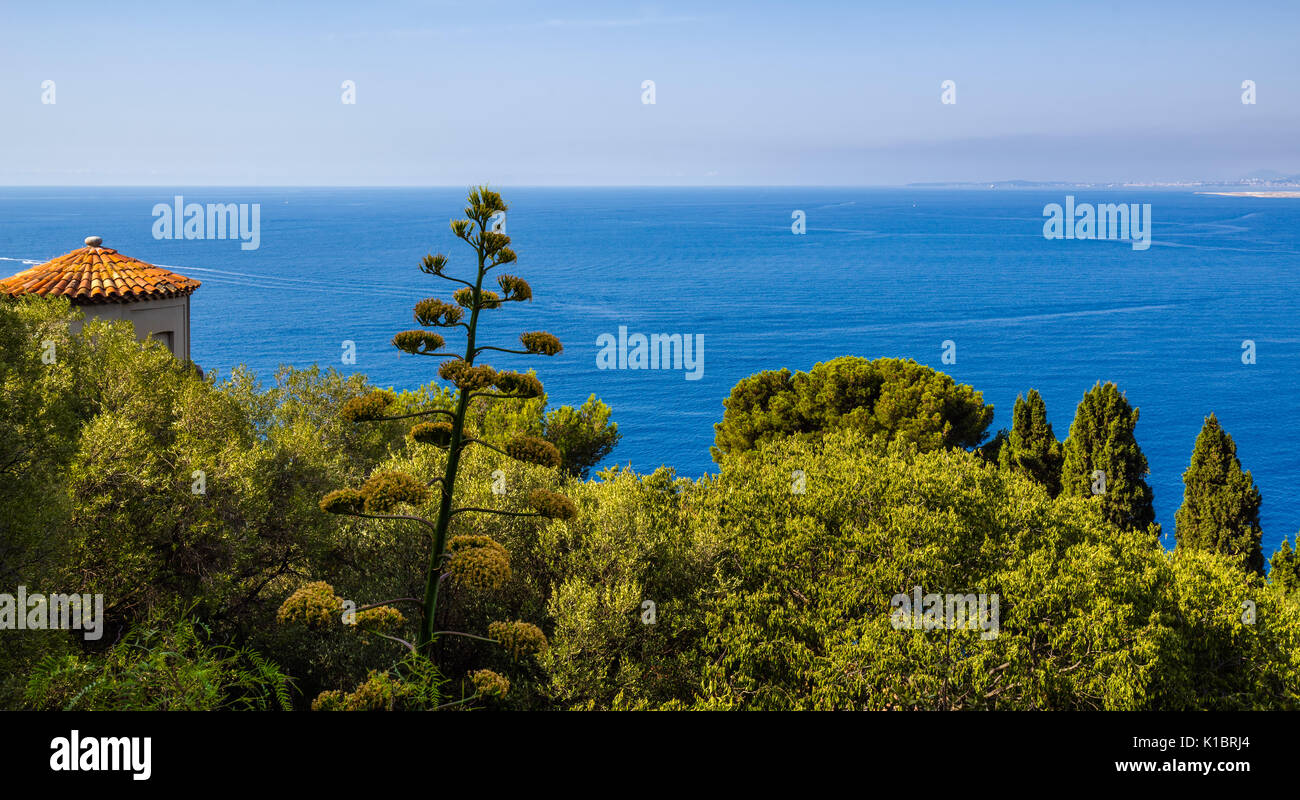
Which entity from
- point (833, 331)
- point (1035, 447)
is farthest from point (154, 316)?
point (833, 331)

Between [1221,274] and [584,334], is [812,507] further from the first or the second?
[1221,274]

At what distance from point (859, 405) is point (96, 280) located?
25.8 metres

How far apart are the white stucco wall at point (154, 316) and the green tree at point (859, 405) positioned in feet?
63.5

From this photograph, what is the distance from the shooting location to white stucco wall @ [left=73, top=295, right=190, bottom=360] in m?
26.5

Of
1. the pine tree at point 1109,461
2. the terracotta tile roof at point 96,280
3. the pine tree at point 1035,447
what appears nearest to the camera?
the terracotta tile roof at point 96,280

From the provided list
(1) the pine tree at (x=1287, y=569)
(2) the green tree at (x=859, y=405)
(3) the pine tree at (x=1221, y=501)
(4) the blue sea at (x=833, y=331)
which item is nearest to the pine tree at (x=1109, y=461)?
(3) the pine tree at (x=1221, y=501)

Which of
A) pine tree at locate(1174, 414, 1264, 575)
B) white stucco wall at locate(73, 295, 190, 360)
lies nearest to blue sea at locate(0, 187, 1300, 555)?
pine tree at locate(1174, 414, 1264, 575)

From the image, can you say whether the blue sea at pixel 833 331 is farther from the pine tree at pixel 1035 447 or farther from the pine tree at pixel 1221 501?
the pine tree at pixel 1035 447

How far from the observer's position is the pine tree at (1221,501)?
33.9m

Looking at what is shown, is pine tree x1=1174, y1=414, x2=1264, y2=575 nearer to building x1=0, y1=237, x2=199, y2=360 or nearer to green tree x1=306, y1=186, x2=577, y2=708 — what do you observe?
green tree x1=306, y1=186, x2=577, y2=708

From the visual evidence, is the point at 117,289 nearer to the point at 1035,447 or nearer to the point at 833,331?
the point at 1035,447

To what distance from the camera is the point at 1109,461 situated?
35.4 meters

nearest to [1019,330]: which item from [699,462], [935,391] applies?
[699,462]

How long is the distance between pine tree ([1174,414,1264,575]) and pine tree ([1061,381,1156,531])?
1659 mm
